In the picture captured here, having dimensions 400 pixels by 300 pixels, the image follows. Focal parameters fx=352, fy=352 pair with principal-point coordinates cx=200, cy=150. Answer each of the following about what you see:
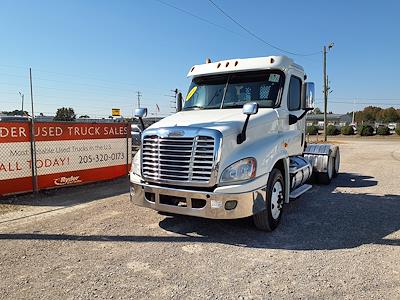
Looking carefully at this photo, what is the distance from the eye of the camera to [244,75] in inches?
251

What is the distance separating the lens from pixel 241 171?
Answer: 4.90 meters

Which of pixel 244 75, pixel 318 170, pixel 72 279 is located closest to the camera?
pixel 72 279

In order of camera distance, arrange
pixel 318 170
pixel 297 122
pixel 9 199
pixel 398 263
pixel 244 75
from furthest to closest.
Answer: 1. pixel 318 170
2. pixel 9 199
3. pixel 297 122
4. pixel 244 75
5. pixel 398 263

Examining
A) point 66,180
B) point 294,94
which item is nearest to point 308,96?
point 294,94

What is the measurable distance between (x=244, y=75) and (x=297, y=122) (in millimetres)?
1462

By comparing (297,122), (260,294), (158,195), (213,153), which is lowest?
(260,294)

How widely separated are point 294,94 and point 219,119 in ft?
6.73

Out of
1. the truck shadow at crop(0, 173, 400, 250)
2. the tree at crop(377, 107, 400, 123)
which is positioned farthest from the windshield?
the tree at crop(377, 107, 400, 123)

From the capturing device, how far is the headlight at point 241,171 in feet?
16.0

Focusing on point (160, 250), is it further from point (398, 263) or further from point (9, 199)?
point (9, 199)

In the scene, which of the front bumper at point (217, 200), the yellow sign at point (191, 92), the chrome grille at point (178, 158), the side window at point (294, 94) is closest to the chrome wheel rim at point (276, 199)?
the front bumper at point (217, 200)

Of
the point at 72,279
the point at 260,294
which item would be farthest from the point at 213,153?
the point at 72,279

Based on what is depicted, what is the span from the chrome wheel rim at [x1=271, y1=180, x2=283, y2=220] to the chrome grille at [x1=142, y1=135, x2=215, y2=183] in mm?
1299

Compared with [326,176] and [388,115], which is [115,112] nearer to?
[326,176]
